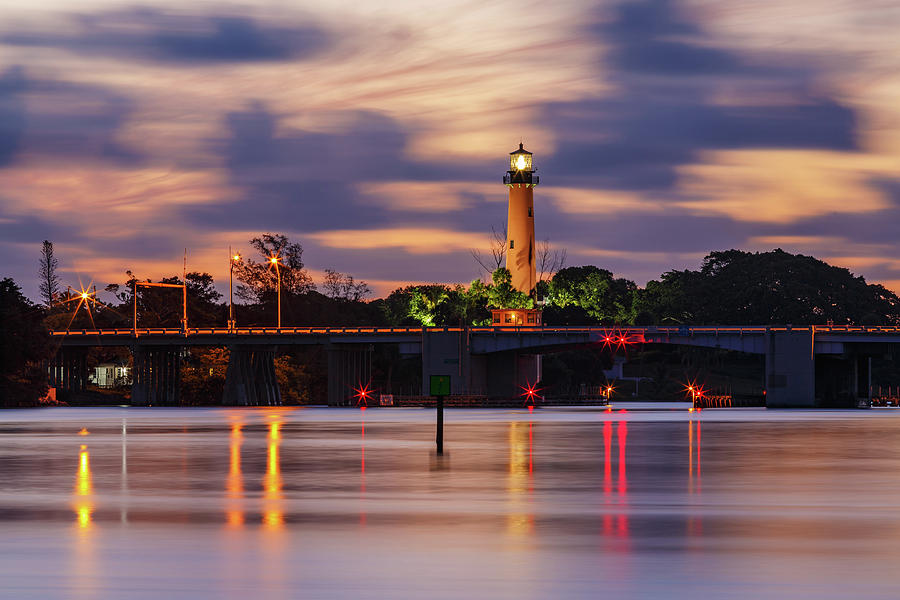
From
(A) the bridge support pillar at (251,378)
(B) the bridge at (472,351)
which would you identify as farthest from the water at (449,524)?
(A) the bridge support pillar at (251,378)

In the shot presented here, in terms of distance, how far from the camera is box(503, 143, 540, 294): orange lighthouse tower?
632 feet

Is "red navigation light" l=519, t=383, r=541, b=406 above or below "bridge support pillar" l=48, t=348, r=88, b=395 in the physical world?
below

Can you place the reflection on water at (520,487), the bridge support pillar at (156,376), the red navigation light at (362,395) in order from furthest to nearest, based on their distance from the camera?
1. the bridge support pillar at (156,376)
2. the red navigation light at (362,395)
3. the reflection on water at (520,487)

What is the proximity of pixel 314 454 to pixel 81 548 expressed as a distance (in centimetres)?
2602

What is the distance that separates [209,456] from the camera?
46.2 meters

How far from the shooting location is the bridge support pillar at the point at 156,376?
169m

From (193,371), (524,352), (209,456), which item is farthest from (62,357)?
(209,456)

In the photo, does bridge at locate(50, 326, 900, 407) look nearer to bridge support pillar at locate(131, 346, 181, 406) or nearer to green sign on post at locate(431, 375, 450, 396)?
bridge support pillar at locate(131, 346, 181, 406)

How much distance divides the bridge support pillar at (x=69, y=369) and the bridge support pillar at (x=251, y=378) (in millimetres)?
21179

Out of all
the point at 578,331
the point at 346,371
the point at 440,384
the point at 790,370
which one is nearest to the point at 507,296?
the point at 346,371

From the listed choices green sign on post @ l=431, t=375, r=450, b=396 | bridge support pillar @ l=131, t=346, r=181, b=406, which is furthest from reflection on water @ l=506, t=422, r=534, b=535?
bridge support pillar @ l=131, t=346, r=181, b=406

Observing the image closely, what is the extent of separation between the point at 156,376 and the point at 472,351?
144ft

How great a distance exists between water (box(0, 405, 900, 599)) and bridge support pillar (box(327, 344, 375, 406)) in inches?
4517

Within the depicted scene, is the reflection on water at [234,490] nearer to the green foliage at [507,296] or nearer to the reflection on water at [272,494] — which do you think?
the reflection on water at [272,494]
